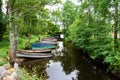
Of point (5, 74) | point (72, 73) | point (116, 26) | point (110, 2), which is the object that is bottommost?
point (72, 73)

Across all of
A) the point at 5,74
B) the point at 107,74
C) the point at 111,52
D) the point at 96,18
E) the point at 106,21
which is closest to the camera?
the point at 5,74

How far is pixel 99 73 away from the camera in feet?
55.0

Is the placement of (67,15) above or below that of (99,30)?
above

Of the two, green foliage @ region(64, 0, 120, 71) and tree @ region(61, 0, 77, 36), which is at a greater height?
tree @ region(61, 0, 77, 36)

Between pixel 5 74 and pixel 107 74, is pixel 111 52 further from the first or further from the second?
pixel 5 74

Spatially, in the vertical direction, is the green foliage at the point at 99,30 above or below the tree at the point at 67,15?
below

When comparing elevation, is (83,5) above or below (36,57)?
above

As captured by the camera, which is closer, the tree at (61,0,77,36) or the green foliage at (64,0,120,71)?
the green foliage at (64,0,120,71)

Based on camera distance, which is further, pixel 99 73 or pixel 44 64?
pixel 44 64

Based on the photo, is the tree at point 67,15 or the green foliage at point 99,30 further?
the tree at point 67,15

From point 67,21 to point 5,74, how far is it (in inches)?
1987

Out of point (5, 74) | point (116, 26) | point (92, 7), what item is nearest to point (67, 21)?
point (92, 7)

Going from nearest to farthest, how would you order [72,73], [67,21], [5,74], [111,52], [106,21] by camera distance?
[5,74]
[111,52]
[72,73]
[106,21]
[67,21]

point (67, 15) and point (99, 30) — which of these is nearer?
point (99, 30)
